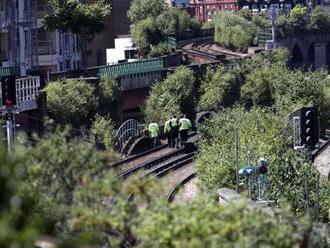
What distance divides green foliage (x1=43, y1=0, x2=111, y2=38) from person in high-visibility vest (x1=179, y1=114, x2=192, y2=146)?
1246cm

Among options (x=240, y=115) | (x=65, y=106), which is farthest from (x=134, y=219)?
(x=65, y=106)

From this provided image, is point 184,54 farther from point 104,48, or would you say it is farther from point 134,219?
point 134,219

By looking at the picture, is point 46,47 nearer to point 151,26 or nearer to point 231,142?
point 151,26

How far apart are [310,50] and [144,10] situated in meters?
44.2

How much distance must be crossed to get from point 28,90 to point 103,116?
552cm

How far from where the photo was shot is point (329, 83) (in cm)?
4909

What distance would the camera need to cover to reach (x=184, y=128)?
3553 centimetres

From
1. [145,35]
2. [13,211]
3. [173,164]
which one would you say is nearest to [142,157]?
[173,164]

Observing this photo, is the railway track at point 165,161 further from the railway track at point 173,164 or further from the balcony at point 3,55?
the balcony at point 3,55

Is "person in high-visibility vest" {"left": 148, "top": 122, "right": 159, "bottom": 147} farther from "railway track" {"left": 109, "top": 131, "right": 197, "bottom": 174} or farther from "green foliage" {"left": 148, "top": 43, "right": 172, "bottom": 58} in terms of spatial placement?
"green foliage" {"left": 148, "top": 43, "right": 172, "bottom": 58}

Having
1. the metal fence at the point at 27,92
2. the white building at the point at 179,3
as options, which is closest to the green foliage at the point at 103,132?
the metal fence at the point at 27,92

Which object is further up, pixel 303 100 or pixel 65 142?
pixel 65 142

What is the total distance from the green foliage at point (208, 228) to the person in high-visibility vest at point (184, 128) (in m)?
25.4

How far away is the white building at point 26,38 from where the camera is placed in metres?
48.8
